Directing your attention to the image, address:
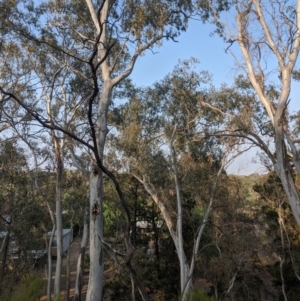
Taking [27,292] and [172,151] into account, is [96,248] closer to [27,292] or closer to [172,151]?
[27,292]

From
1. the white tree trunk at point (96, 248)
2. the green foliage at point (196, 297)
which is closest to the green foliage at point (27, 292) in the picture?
the white tree trunk at point (96, 248)

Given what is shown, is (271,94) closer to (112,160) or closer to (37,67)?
(112,160)

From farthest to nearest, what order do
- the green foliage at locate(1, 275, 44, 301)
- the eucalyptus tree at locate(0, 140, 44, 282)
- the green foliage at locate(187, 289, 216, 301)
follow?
the eucalyptus tree at locate(0, 140, 44, 282)
the green foliage at locate(1, 275, 44, 301)
the green foliage at locate(187, 289, 216, 301)

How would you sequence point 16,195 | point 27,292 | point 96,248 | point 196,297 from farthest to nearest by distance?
point 16,195 < point 96,248 < point 27,292 < point 196,297

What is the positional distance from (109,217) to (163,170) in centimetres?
912

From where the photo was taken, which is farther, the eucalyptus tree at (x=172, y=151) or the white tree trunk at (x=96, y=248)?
the eucalyptus tree at (x=172, y=151)

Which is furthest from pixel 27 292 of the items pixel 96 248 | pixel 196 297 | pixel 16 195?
pixel 16 195

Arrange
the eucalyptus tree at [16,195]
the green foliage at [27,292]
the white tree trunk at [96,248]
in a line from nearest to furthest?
the green foliage at [27,292] → the white tree trunk at [96,248] → the eucalyptus tree at [16,195]

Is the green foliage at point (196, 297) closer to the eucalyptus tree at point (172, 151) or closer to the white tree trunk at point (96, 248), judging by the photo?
the white tree trunk at point (96, 248)

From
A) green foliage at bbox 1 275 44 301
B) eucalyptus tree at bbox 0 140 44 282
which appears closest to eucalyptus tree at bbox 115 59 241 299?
eucalyptus tree at bbox 0 140 44 282

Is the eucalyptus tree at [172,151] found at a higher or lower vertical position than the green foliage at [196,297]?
higher

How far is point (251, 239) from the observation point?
14.9 m

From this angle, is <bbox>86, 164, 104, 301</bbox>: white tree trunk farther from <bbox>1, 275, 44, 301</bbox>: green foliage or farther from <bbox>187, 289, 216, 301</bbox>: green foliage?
<bbox>187, 289, 216, 301</bbox>: green foliage

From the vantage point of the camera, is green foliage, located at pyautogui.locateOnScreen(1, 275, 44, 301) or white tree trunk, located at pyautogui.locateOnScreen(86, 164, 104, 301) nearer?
green foliage, located at pyautogui.locateOnScreen(1, 275, 44, 301)
